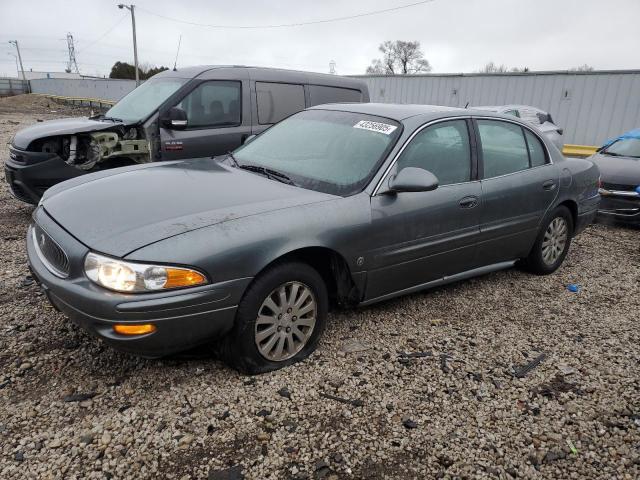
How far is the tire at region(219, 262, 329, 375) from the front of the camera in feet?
9.30

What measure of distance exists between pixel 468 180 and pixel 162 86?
418cm

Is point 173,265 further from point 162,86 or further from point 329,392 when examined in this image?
point 162,86

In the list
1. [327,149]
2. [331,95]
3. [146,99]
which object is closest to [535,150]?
[327,149]

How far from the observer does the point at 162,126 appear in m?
5.81

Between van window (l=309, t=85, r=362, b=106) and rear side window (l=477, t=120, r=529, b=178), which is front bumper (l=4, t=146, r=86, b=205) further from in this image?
rear side window (l=477, t=120, r=529, b=178)

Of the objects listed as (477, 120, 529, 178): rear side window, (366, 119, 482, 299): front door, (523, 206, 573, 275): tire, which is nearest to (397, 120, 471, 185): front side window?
(366, 119, 482, 299): front door

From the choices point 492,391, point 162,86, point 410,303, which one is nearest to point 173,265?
point 492,391

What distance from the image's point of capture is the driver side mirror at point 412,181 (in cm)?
327

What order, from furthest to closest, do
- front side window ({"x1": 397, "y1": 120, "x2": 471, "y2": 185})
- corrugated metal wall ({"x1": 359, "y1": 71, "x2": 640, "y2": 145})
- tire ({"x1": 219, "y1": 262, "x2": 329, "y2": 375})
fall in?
corrugated metal wall ({"x1": 359, "y1": 71, "x2": 640, "y2": 145})
front side window ({"x1": 397, "y1": 120, "x2": 471, "y2": 185})
tire ({"x1": 219, "y1": 262, "x2": 329, "y2": 375})

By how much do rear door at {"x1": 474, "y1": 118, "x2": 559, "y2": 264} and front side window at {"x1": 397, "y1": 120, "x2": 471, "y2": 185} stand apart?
0.18 metres

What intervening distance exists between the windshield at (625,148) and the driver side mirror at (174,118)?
262 inches

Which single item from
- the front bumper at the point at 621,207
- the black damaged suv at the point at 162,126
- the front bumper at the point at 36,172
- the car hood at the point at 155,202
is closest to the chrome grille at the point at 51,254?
the car hood at the point at 155,202

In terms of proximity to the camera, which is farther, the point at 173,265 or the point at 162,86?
the point at 162,86

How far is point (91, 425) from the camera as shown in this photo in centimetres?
253
